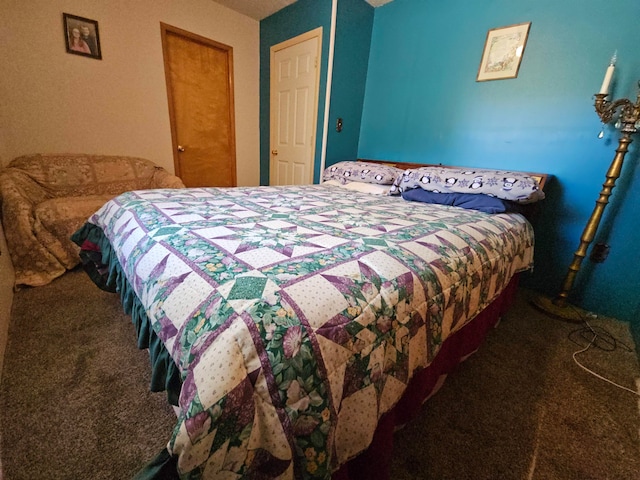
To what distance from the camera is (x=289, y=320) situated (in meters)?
0.47

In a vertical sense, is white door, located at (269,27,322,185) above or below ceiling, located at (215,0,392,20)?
below

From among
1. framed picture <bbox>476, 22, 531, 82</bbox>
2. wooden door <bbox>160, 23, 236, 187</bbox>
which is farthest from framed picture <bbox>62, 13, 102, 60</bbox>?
framed picture <bbox>476, 22, 531, 82</bbox>

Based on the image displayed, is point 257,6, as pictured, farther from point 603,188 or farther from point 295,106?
point 603,188

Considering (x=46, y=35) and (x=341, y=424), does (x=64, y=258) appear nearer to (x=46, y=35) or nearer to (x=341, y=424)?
(x=46, y=35)

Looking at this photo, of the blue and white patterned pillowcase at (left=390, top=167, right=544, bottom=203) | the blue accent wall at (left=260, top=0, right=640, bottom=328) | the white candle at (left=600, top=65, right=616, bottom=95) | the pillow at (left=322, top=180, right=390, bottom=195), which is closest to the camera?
the white candle at (left=600, top=65, right=616, bottom=95)

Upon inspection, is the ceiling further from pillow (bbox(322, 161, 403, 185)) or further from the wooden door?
pillow (bbox(322, 161, 403, 185))

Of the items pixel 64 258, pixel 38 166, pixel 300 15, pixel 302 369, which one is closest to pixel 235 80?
Result: pixel 300 15

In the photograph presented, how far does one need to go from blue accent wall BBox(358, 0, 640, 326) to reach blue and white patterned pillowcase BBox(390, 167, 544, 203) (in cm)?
41

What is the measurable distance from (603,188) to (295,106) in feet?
9.56

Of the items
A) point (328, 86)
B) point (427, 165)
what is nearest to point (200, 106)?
point (328, 86)

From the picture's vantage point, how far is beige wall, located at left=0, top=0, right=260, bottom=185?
82.1 inches

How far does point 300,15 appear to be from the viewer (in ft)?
9.14

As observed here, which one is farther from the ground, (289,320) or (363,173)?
(363,173)

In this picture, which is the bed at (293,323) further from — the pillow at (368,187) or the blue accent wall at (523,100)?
the blue accent wall at (523,100)
